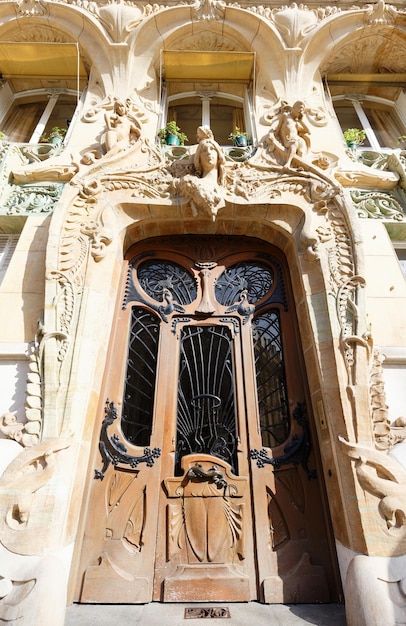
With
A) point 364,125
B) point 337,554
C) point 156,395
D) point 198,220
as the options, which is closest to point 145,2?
point 364,125

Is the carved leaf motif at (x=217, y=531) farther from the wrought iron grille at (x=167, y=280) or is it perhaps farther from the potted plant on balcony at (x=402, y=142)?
the potted plant on balcony at (x=402, y=142)

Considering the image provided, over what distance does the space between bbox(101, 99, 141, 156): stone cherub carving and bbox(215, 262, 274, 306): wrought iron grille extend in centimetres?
257

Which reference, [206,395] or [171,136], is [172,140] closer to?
[171,136]

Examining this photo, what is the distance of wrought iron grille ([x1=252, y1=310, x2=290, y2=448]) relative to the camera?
419 centimetres

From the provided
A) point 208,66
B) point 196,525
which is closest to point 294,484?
point 196,525

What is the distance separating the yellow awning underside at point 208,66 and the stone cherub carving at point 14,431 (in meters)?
7.38

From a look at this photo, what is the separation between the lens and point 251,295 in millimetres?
5051

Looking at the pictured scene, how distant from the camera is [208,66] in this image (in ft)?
24.3

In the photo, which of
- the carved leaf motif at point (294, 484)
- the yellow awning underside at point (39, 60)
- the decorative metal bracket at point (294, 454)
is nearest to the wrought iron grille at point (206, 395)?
the decorative metal bracket at point (294, 454)

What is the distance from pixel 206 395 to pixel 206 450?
64 cm

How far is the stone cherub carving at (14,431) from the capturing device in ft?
11.1

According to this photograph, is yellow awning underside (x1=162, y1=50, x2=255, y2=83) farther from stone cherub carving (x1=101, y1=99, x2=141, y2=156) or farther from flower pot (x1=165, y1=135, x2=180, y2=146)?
flower pot (x1=165, y1=135, x2=180, y2=146)

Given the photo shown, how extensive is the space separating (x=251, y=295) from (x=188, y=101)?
5.19 metres

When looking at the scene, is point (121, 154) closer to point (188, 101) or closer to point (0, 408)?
point (188, 101)
